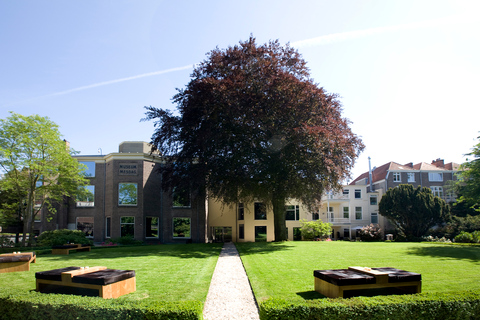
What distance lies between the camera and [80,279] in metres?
7.96

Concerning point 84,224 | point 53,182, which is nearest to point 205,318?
point 53,182

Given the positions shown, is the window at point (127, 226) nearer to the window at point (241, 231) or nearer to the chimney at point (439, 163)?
the window at point (241, 231)

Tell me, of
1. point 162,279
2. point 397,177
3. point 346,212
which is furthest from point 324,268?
point 397,177

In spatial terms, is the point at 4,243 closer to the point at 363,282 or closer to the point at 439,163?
the point at 363,282

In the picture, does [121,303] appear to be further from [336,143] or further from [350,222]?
[350,222]

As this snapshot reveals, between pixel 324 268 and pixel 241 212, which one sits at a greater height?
pixel 241 212

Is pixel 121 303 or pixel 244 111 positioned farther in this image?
pixel 244 111

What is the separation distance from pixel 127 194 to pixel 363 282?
88.5 feet

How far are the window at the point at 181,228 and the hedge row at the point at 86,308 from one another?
25.6 metres

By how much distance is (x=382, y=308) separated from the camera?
20.5ft

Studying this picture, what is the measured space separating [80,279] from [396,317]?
666cm

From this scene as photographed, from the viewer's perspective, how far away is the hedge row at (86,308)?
6017 mm

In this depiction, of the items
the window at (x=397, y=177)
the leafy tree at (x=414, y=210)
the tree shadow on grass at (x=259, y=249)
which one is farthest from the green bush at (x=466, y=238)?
the window at (x=397, y=177)

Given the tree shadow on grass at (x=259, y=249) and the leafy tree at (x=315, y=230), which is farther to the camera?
the leafy tree at (x=315, y=230)
